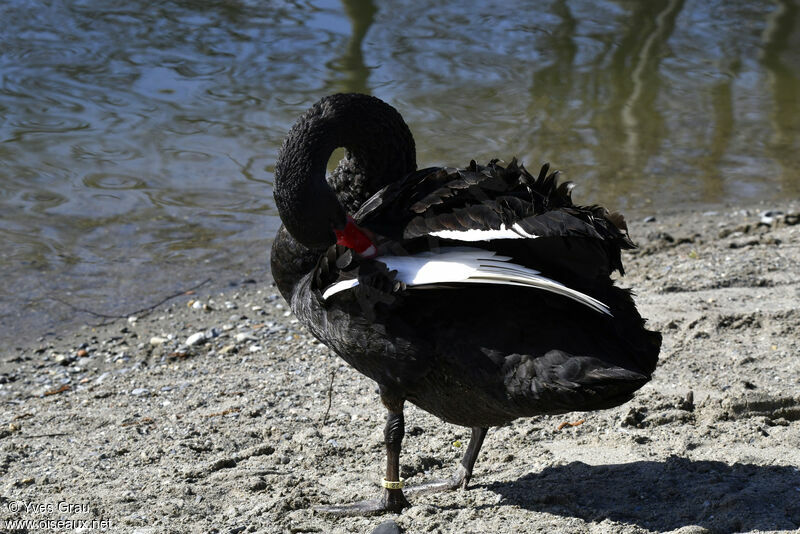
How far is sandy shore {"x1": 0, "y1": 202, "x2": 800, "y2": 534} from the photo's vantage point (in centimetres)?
360

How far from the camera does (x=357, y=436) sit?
4422 mm

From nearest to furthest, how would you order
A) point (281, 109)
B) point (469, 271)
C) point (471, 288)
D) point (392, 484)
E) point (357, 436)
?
point (469, 271) → point (471, 288) → point (392, 484) → point (357, 436) → point (281, 109)

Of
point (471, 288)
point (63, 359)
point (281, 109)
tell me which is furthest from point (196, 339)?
point (281, 109)

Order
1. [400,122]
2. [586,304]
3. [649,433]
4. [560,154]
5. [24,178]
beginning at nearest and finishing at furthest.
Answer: [586,304] → [400,122] → [649,433] → [24,178] → [560,154]

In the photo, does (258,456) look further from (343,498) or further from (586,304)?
(586,304)

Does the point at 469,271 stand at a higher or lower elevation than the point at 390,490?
higher

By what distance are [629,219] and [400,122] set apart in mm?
4503

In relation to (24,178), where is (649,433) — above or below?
above

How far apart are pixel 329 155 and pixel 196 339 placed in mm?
2721

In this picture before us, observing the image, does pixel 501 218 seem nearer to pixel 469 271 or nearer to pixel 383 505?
pixel 469 271

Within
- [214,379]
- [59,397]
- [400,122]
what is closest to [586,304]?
[400,122]

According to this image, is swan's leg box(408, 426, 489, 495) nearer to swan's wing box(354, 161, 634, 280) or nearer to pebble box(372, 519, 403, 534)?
pebble box(372, 519, 403, 534)

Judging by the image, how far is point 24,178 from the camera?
8.70 meters

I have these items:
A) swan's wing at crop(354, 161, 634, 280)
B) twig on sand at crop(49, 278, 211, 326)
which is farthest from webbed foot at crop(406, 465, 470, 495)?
twig on sand at crop(49, 278, 211, 326)
